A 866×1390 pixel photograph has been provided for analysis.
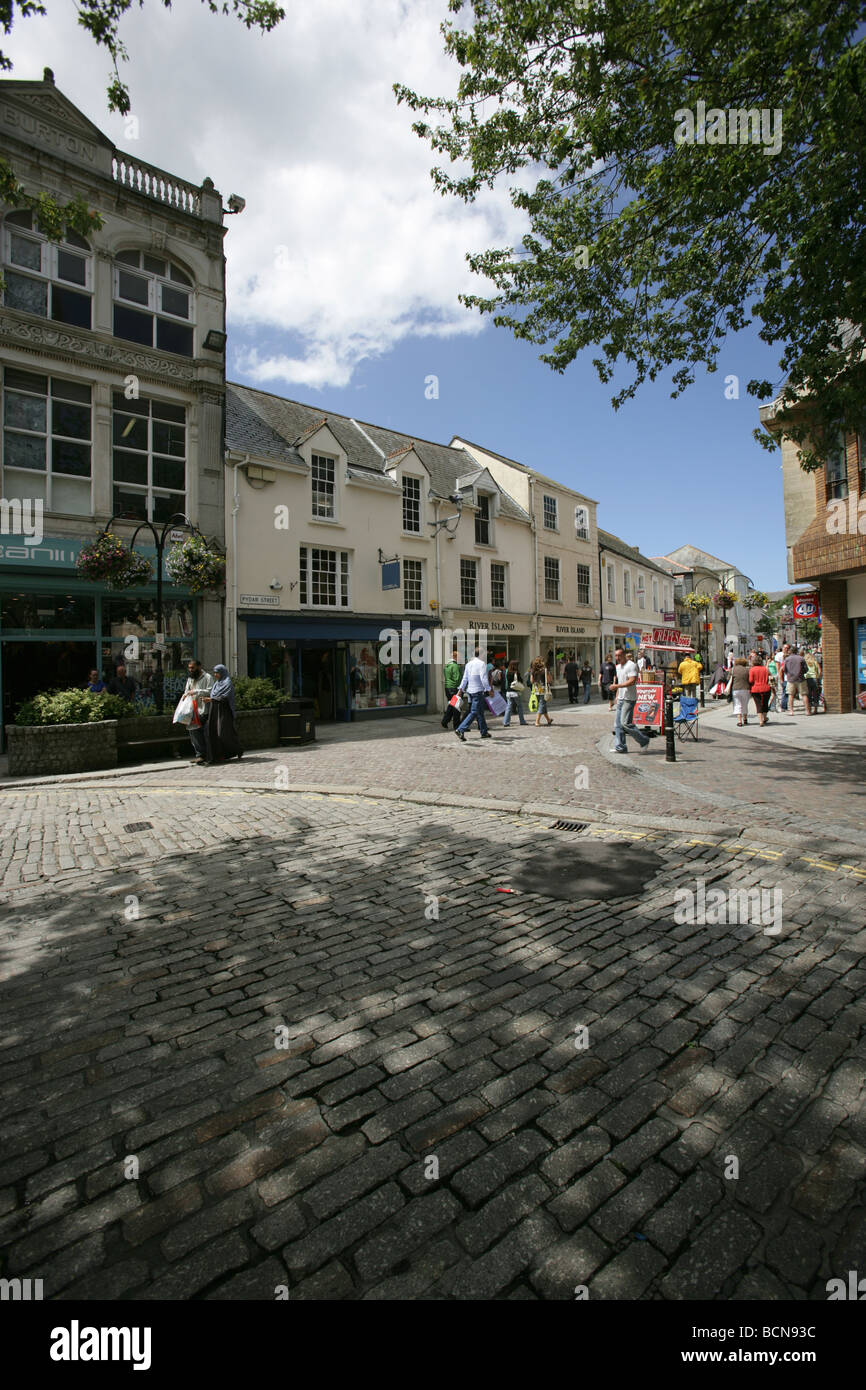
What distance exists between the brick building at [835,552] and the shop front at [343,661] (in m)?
12.6

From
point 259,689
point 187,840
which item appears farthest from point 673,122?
point 259,689

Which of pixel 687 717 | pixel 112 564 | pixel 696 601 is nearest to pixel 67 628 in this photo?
pixel 112 564

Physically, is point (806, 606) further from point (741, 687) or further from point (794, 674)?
point (741, 687)

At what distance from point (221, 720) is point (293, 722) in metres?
2.68

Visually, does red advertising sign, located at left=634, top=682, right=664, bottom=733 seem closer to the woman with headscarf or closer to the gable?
the woman with headscarf

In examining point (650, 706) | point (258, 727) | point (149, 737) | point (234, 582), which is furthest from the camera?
point (234, 582)

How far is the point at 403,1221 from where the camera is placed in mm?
1899

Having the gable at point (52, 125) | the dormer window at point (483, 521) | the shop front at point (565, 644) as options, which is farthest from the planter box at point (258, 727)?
the shop front at point (565, 644)

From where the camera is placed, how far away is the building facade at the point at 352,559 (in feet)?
60.2

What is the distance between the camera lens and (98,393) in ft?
51.5

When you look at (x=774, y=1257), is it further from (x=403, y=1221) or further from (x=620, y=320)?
(x=620, y=320)

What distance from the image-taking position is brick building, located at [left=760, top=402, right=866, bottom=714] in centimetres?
1614

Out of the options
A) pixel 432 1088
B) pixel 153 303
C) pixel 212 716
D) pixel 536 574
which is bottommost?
pixel 432 1088
